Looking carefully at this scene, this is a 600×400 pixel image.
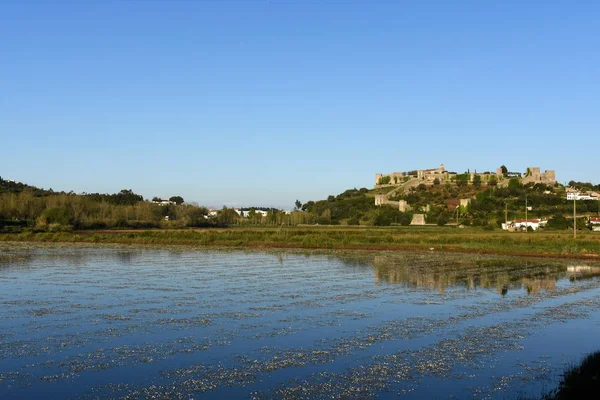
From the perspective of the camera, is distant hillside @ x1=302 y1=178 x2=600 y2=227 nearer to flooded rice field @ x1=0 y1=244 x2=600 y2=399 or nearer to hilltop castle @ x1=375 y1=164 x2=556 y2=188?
hilltop castle @ x1=375 y1=164 x2=556 y2=188

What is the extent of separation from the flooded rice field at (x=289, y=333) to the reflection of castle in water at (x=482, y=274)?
0.20 meters

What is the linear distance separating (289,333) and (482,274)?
1681 cm

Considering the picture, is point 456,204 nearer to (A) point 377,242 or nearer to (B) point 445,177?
(B) point 445,177

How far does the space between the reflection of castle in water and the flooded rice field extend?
7.8 inches

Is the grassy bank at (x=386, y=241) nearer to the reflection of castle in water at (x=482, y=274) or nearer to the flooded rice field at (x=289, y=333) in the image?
the reflection of castle in water at (x=482, y=274)

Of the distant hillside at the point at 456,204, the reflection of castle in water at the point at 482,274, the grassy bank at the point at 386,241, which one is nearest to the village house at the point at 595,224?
the distant hillside at the point at 456,204

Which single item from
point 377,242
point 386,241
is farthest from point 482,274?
point 386,241

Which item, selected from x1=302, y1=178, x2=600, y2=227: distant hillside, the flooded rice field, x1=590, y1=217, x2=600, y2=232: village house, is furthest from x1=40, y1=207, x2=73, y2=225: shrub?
x1=590, y1=217, x2=600, y2=232: village house

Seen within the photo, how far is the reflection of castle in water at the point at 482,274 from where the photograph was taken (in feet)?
79.6

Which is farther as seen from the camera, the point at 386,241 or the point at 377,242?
the point at 386,241

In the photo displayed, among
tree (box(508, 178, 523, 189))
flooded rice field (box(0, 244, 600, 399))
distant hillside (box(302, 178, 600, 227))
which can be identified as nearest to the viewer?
flooded rice field (box(0, 244, 600, 399))

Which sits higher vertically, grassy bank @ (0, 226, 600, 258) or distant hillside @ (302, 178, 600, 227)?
distant hillside @ (302, 178, 600, 227)

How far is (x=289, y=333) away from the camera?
14.2 meters

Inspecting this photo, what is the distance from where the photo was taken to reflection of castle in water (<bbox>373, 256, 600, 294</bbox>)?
2425 centimetres
